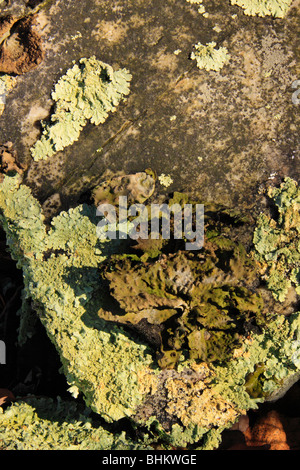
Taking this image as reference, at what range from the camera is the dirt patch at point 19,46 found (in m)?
2.87

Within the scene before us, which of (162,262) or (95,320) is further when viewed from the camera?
(95,320)

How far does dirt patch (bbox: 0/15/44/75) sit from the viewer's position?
2869 millimetres

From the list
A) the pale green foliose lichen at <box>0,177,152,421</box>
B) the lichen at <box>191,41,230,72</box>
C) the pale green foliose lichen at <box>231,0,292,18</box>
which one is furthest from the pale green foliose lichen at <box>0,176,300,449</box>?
the pale green foliose lichen at <box>231,0,292,18</box>

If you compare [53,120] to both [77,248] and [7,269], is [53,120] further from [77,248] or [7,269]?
[7,269]

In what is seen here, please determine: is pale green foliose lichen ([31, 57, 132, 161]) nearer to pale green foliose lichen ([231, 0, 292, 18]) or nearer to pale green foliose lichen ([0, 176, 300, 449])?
pale green foliose lichen ([0, 176, 300, 449])

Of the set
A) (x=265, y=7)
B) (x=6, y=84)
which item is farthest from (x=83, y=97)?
(x=265, y=7)

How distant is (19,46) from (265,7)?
1535 mm

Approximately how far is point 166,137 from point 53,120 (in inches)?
27.4

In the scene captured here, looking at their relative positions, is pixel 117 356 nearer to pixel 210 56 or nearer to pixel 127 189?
pixel 127 189

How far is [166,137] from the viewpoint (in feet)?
8.91

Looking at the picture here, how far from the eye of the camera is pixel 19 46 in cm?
289

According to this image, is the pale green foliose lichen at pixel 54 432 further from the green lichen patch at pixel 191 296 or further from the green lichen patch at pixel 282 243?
the green lichen patch at pixel 282 243
